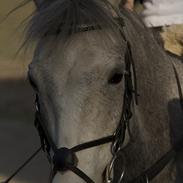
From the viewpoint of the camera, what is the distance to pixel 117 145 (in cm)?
271

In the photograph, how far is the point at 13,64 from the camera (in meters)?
8.22

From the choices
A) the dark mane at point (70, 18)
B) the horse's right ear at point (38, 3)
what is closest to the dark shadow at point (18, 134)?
the horse's right ear at point (38, 3)

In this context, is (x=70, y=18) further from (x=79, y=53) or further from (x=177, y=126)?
(x=177, y=126)

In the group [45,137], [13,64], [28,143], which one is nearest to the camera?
[45,137]

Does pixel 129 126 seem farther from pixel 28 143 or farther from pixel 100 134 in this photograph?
pixel 28 143

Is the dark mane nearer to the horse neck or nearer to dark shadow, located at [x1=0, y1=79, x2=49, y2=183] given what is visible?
the horse neck

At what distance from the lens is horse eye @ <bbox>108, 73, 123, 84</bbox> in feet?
8.68

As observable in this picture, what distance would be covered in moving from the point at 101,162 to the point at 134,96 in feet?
1.45

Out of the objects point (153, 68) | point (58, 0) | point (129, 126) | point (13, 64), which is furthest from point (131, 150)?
point (13, 64)

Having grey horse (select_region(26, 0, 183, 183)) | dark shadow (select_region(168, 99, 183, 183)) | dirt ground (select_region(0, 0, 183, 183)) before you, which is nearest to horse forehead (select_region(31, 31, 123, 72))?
grey horse (select_region(26, 0, 183, 183))

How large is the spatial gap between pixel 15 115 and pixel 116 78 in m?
5.25

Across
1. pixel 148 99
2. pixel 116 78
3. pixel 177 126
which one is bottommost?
pixel 177 126

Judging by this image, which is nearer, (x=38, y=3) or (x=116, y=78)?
(x=116, y=78)

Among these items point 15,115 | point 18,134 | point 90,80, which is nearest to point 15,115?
point 15,115
